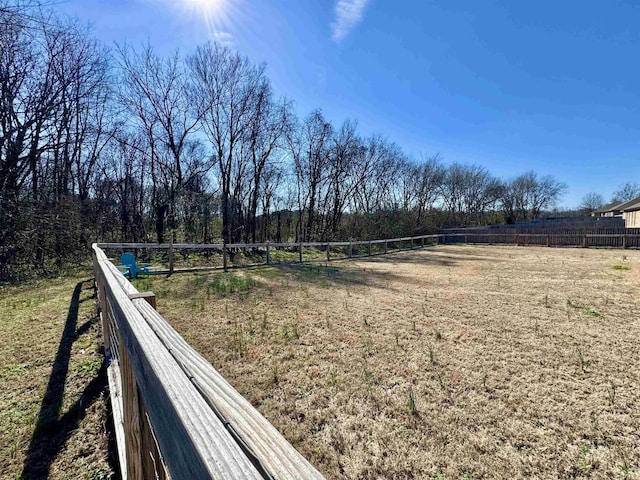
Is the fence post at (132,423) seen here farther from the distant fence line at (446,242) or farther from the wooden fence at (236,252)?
the distant fence line at (446,242)

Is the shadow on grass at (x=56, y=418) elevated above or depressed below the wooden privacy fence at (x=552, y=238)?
below

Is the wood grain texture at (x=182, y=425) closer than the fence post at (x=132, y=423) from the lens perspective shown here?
Yes

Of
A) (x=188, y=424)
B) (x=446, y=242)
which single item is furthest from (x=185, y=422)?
(x=446, y=242)

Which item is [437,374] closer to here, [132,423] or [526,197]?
[132,423]

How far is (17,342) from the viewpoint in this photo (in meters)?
3.87

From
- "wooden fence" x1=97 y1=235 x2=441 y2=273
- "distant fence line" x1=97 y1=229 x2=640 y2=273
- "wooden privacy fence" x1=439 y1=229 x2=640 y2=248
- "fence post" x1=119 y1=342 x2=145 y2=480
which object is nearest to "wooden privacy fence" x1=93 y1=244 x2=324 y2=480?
"fence post" x1=119 y1=342 x2=145 y2=480

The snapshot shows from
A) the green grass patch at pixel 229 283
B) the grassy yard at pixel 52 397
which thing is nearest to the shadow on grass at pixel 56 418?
the grassy yard at pixel 52 397

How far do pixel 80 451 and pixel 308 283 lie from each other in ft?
20.1

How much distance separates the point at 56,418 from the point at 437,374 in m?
3.51

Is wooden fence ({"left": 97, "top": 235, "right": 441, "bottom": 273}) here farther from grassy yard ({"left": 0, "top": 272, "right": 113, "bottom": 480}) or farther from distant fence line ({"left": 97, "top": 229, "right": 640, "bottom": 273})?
grassy yard ({"left": 0, "top": 272, "right": 113, "bottom": 480})

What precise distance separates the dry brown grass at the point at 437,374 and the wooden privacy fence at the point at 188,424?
4.74 feet

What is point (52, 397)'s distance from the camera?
2.76 m

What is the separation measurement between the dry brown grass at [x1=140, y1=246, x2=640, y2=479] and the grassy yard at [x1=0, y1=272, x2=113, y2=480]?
3.66 ft

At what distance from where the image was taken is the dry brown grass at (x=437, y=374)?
217 centimetres
